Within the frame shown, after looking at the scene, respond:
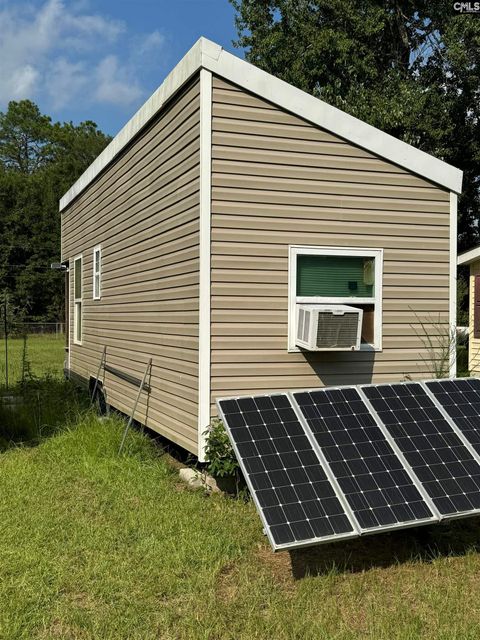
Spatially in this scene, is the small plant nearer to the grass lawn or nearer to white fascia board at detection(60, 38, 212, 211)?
the grass lawn

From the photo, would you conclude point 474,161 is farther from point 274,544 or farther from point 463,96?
point 274,544

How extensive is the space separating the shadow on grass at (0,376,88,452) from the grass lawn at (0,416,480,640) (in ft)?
6.09

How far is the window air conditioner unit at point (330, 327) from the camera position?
4855 millimetres

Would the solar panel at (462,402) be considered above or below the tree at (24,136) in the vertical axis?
below

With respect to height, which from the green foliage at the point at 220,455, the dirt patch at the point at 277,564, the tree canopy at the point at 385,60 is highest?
the tree canopy at the point at 385,60

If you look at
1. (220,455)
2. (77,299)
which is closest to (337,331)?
(220,455)

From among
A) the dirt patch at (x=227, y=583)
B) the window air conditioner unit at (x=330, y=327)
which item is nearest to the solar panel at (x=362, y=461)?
the window air conditioner unit at (x=330, y=327)

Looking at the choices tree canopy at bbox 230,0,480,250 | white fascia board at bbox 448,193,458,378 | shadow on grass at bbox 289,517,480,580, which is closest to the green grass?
white fascia board at bbox 448,193,458,378

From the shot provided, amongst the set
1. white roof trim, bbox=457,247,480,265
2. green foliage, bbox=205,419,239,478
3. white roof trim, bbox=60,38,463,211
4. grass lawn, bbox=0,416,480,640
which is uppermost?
white roof trim, bbox=60,38,463,211

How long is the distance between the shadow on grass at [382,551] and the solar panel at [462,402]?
713 millimetres

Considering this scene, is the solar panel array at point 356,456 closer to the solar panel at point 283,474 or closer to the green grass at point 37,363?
the solar panel at point 283,474

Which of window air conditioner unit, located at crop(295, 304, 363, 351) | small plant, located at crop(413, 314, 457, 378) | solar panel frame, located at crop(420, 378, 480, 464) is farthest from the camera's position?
small plant, located at crop(413, 314, 457, 378)

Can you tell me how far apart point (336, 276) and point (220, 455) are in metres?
1.89

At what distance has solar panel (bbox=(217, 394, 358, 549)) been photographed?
3225mm
